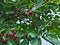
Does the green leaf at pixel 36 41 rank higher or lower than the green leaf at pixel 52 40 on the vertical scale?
higher

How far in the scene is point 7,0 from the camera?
1.01 meters

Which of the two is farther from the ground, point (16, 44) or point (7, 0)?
point (7, 0)

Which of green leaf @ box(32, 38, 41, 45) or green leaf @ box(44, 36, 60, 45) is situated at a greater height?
green leaf @ box(32, 38, 41, 45)

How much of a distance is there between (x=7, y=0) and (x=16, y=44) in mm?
235

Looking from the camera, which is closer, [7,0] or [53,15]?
[7,0]

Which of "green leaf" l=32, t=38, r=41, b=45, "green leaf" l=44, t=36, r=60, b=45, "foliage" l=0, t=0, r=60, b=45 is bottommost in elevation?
"green leaf" l=44, t=36, r=60, b=45

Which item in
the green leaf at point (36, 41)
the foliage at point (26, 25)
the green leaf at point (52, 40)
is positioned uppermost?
the foliage at point (26, 25)

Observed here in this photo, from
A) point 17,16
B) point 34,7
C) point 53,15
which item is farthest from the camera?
point 53,15

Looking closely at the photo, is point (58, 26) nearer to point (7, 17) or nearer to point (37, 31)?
point (37, 31)

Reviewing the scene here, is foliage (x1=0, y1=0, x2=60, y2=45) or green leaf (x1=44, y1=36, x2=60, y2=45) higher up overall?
foliage (x1=0, y1=0, x2=60, y2=45)

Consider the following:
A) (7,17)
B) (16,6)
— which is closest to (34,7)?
(16,6)

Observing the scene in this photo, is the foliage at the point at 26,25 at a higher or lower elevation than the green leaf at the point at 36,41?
higher

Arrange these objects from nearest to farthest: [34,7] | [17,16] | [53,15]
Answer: [34,7] < [17,16] < [53,15]

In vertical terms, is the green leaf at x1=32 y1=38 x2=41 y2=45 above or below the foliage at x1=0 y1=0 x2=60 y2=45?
below
